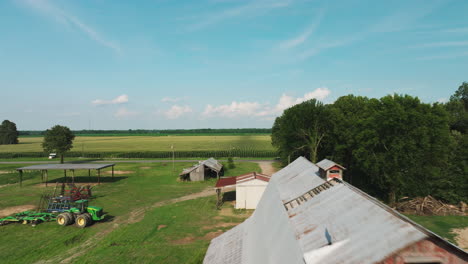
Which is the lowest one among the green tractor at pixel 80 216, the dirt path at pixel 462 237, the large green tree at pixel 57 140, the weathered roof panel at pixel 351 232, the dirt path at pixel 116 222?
the dirt path at pixel 462 237

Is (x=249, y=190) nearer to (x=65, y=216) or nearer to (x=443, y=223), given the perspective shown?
(x=65, y=216)

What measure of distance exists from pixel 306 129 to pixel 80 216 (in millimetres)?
38340

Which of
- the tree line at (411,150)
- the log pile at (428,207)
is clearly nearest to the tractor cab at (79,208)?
the tree line at (411,150)

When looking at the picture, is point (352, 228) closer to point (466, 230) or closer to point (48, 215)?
point (466, 230)

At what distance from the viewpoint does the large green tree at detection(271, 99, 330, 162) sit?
151 feet

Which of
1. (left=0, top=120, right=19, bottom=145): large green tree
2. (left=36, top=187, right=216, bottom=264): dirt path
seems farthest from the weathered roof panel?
(left=0, top=120, right=19, bottom=145): large green tree

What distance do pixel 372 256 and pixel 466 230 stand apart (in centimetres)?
2365

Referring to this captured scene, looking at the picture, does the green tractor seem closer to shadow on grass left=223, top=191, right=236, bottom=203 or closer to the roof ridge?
shadow on grass left=223, top=191, right=236, bottom=203

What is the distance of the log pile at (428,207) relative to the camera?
27.1 meters

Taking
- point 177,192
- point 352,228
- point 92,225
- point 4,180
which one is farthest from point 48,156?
point 352,228

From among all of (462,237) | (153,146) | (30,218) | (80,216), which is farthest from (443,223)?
(153,146)

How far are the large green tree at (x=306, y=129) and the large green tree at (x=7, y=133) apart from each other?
150 meters

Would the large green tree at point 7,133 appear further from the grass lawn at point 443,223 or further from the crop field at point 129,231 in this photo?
the grass lawn at point 443,223

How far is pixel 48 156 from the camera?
3305 inches
